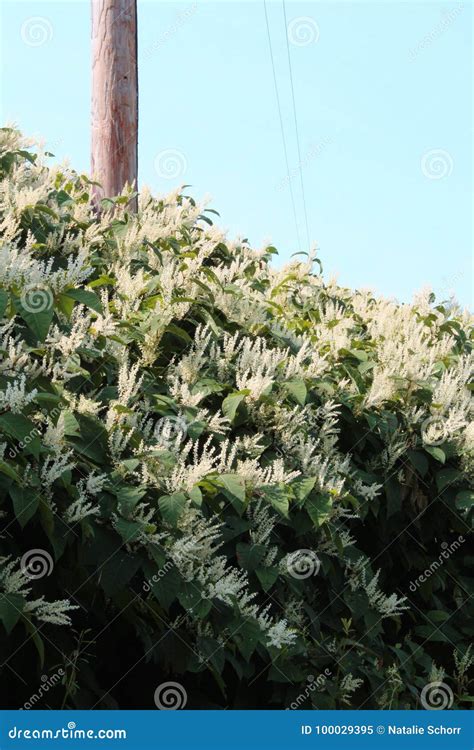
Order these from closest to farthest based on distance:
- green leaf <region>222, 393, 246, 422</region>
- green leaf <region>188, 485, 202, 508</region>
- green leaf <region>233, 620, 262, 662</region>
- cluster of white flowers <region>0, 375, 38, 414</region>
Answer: cluster of white flowers <region>0, 375, 38, 414</region> → green leaf <region>188, 485, 202, 508</region> → green leaf <region>233, 620, 262, 662</region> → green leaf <region>222, 393, 246, 422</region>

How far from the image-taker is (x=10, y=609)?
2.94 meters

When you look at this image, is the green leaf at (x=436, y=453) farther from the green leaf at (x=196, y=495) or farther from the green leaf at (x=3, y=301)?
the green leaf at (x=3, y=301)

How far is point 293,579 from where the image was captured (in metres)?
4.03

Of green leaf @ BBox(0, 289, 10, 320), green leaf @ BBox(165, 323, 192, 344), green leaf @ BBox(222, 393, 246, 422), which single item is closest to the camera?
green leaf @ BBox(0, 289, 10, 320)

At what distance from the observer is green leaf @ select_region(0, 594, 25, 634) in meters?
2.91

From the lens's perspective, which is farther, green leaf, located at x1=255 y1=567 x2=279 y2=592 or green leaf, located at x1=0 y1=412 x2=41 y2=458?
green leaf, located at x1=255 y1=567 x2=279 y2=592

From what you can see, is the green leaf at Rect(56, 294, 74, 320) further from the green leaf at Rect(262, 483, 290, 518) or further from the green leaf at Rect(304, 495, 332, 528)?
the green leaf at Rect(304, 495, 332, 528)

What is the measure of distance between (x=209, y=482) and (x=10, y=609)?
101 centimetres

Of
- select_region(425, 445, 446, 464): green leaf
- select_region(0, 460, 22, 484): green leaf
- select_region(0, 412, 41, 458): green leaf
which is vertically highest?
select_region(425, 445, 446, 464): green leaf

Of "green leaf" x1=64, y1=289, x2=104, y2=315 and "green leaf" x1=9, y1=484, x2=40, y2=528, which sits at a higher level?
"green leaf" x1=64, y1=289, x2=104, y2=315

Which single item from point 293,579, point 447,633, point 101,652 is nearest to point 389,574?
point 447,633

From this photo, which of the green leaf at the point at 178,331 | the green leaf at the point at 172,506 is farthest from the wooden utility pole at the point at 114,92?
the green leaf at the point at 172,506

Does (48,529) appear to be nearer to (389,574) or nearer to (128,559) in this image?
(128,559)

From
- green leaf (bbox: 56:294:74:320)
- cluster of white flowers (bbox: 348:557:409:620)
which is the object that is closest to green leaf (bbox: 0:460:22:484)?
green leaf (bbox: 56:294:74:320)
